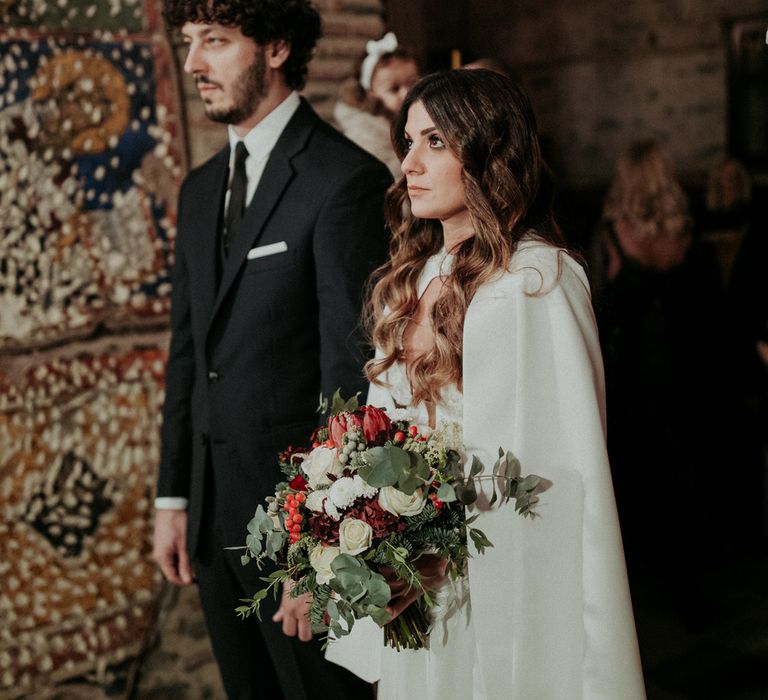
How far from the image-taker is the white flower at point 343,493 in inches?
56.9

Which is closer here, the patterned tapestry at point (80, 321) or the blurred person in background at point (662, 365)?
the patterned tapestry at point (80, 321)

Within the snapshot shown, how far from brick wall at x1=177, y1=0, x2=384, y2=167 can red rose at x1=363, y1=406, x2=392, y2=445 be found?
1.74 meters

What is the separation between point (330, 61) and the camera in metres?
3.04

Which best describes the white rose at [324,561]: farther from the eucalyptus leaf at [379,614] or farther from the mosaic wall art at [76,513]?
the mosaic wall art at [76,513]

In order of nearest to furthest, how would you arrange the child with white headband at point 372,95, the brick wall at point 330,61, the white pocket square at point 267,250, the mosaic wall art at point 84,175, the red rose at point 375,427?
the red rose at point 375,427 → the white pocket square at point 267,250 → the mosaic wall art at point 84,175 → the brick wall at point 330,61 → the child with white headband at point 372,95

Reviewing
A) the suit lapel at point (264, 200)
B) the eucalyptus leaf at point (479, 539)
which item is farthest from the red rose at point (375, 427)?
the suit lapel at point (264, 200)

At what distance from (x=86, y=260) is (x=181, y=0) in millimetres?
1019

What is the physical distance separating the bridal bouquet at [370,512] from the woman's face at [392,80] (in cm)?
181

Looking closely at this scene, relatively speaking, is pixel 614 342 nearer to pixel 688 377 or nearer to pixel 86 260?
pixel 688 377

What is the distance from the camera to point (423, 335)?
5.75 feet

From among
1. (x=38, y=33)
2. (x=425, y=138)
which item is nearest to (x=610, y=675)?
(x=425, y=138)

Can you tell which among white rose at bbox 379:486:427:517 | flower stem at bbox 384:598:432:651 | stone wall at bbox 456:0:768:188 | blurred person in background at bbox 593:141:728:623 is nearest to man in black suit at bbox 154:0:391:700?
flower stem at bbox 384:598:432:651

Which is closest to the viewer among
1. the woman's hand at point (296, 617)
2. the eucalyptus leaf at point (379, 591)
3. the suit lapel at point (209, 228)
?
the eucalyptus leaf at point (379, 591)

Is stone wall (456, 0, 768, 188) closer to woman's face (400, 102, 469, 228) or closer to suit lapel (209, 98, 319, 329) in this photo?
suit lapel (209, 98, 319, 329)
